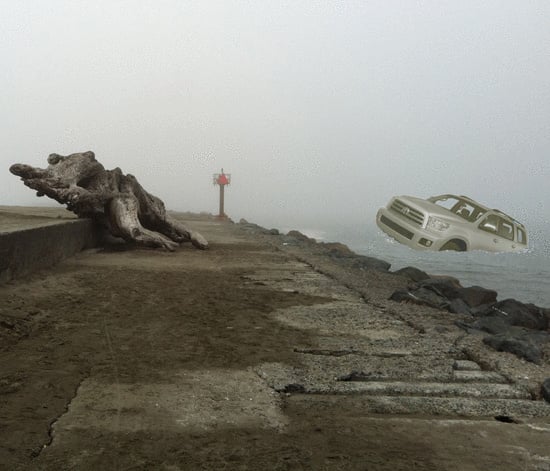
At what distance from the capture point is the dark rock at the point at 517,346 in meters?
3.93

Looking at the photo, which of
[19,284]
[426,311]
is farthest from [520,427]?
[19,284]

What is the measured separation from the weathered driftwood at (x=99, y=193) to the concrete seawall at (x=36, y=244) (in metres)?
0.49

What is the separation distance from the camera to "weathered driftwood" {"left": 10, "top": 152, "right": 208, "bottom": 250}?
31.4 feet

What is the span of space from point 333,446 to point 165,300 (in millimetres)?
3557

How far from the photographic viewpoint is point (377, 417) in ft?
9.08

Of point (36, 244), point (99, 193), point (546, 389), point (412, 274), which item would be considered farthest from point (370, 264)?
point (546, 389)

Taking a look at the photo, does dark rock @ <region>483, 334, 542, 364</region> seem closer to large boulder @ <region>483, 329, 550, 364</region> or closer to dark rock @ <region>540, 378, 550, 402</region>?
large boulder @ <region>483, 329, 550, 364</region>

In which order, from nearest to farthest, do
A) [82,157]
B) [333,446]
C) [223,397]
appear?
[333,446] → [223,397] → [82,157]

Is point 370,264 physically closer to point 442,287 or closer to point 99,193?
point 442,287

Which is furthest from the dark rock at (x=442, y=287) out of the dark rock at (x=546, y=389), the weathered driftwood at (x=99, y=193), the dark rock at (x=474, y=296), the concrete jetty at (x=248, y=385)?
the dark rock at (x=546, y=389)

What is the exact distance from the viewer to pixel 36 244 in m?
6.86

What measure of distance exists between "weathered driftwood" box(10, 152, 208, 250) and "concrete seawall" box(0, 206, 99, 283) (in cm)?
49

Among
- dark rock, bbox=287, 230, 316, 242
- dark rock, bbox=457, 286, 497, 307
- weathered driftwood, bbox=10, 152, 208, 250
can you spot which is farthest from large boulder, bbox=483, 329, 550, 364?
dark rock, bbox=287, 230, 316, 242

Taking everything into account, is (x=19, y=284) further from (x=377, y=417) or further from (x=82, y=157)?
(x=82, y=157)
